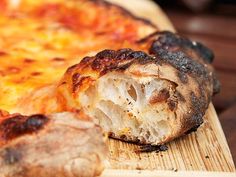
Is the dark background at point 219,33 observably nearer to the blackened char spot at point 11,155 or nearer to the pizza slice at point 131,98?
the pizza slice at point 131,98

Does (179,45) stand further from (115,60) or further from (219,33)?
(219,33)

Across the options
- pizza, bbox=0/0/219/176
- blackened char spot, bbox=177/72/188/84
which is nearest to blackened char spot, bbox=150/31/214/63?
pizza, bbox=0/0/219/176

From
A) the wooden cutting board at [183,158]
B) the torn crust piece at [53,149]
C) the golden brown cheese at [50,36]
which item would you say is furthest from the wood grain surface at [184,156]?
the golden brown cheese at [50,36]

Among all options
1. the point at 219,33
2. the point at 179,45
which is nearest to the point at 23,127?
the point at 179,45

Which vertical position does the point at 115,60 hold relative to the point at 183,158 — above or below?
above

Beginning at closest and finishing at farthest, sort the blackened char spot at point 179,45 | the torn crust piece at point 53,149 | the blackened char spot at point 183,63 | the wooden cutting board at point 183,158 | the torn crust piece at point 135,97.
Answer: the torn crust piece at point 53,149, the wooden cutting board at point 183,158, the torn crust piece at point 135,97, the blackened char spot at point 183,63, the blackened char spot at point 179,45

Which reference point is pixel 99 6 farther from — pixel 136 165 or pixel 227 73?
pixel 136 165

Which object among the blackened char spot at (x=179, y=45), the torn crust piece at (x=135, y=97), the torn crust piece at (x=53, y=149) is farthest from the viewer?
the blackened char spot at (x=179, y=45)
